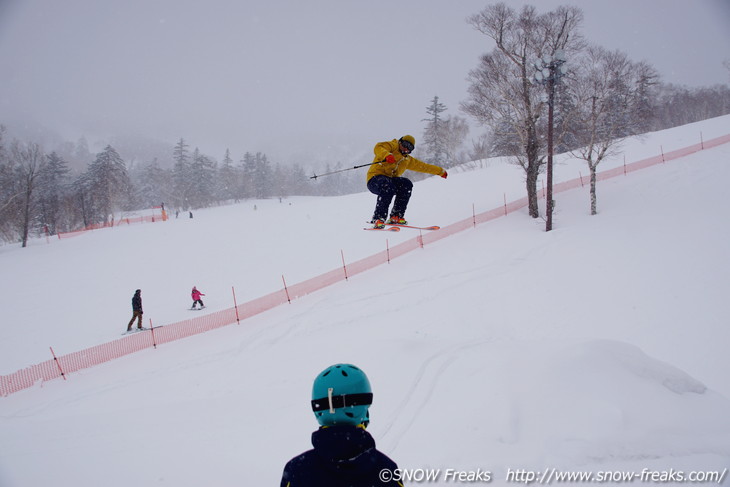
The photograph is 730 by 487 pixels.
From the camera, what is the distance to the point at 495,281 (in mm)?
14492

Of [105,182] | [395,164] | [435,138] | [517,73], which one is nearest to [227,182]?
[105,182]

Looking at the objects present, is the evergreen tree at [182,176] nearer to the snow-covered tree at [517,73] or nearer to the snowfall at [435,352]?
the snowfall at [435,352]

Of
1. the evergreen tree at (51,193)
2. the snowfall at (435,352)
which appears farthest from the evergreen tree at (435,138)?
the evergreen tree at (51,193)

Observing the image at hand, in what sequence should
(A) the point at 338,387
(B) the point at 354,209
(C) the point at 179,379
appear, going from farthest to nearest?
(B) the point at 354,209
(C) the point at 179,379
(A) the point at 338,387

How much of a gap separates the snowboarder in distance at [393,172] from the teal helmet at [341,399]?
22.6 feet

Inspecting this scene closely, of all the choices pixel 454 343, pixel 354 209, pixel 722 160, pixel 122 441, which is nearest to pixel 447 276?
pixel 454 343

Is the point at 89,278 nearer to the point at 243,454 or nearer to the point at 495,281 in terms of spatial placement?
the point at 243,454

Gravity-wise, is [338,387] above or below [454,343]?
above

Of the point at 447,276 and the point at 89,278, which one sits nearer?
the point at 447,276

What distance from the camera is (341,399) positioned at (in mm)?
1971

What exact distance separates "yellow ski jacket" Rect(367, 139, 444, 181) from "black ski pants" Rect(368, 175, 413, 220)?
→ 0.16m

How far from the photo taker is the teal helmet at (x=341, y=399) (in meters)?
1.96

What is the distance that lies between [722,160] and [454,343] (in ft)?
95.9

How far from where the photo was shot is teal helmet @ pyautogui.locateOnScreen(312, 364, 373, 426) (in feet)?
6.43
